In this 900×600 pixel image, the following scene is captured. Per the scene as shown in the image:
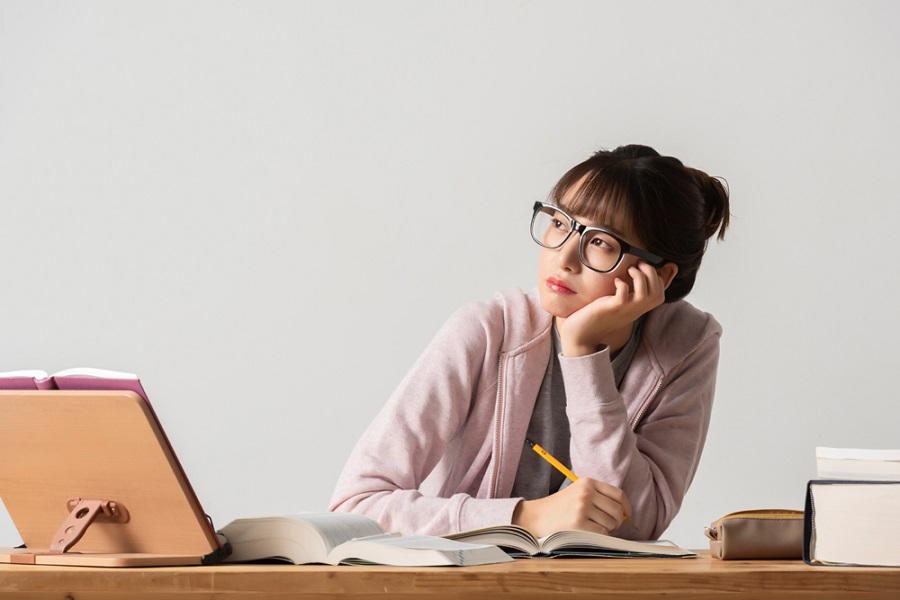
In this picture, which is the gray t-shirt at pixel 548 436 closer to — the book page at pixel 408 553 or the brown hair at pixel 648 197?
the brown hair at pixel 648 197

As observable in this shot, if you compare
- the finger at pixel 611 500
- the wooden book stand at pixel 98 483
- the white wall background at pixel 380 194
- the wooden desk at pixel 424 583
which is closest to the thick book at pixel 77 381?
the wooden book stand at pixel 98 483

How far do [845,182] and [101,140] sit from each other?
2.22m

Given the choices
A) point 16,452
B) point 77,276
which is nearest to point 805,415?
point 77,276

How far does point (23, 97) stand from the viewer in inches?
118

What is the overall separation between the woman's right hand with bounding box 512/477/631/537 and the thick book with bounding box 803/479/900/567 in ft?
1.16

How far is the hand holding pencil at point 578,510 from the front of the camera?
1.31m

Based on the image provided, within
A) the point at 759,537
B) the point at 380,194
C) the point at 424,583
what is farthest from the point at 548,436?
the point at 380,194

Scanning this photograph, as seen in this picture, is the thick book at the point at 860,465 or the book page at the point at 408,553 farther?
the thick book at the point at 860,465

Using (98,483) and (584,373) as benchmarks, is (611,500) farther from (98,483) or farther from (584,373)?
(98,483)

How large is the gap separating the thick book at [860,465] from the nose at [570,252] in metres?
0.61

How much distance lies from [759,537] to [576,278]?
60cm

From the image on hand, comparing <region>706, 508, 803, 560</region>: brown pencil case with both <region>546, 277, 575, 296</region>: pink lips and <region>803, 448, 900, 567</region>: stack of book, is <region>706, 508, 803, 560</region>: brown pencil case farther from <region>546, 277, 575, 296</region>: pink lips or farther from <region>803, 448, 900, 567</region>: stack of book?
<region>546, 277, 575, 296</region>: pink lips

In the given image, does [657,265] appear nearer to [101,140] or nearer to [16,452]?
[16,452]

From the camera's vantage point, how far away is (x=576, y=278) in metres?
1.59
